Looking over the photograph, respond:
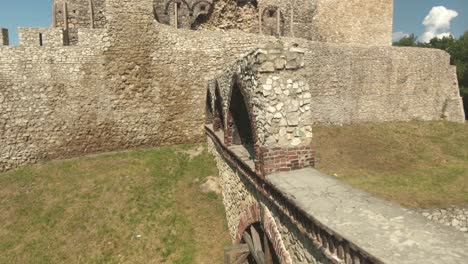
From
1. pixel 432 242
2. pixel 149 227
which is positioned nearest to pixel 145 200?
pixel 149 227

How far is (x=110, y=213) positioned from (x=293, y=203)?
846cm

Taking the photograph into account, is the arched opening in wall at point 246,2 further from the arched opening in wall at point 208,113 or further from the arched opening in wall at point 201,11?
the arched opening in wall at point 208,113

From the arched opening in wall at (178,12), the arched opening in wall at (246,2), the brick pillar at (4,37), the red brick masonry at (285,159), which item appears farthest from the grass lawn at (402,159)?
the brick pillar at (4,37)

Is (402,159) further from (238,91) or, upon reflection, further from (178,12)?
(178,12)

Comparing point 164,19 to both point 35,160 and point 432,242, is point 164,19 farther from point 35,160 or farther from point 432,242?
point 432,242

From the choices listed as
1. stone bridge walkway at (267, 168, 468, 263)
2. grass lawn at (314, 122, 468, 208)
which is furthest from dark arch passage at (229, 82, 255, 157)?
grass lawn at (314, 122, 468, 208)

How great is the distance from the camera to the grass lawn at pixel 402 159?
13.1 m

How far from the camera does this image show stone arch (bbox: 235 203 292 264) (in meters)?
5.55

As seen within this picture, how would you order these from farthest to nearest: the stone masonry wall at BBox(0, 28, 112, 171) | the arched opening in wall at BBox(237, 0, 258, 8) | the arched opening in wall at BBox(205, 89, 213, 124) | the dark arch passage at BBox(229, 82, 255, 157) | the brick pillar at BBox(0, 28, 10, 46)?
the arched opening in wall at BBox(237, 0, 258, 8) → the arched opening in wall at BBox(205, 89, 213, 124) → the stone masonry wall at BBox(0, 28, 112, 171) → the brick pillar at BBox(0, 28, 10, 46) → the dark arch passage at BBox(229, 82, 255, 157)

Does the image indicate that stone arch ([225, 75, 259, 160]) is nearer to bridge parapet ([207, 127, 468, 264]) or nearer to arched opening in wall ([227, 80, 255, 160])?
arched opening in wall ([227, 80, 255, 160])

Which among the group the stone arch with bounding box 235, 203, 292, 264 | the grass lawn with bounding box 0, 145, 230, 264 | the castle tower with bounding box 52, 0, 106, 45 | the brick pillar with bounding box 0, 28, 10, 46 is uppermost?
the castle tower with bounding box 52, 0, 106, 45

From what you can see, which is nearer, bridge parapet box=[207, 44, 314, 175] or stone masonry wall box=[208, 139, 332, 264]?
stone masonry wall box=[208, 139, 332, 264]

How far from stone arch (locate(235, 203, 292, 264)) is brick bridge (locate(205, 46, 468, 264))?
0.02 m

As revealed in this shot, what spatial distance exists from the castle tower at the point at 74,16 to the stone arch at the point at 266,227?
14008 millimetres
